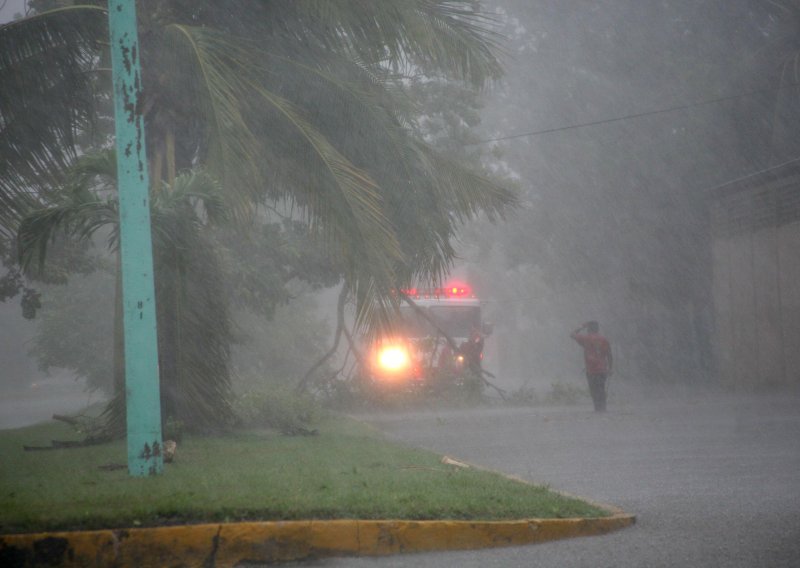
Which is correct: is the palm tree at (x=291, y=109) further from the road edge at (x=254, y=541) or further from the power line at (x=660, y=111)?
the power line at (x=660, y=111)

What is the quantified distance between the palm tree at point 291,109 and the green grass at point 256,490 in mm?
2217

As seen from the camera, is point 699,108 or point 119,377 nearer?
point 119,377

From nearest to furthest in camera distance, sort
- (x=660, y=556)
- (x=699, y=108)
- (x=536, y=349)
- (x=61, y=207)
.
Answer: (x=660, y=556), (x=61, y=207), (x=699, y=108), (x=536, y=349)

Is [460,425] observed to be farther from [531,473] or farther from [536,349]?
[536,349]

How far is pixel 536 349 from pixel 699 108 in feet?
73.7

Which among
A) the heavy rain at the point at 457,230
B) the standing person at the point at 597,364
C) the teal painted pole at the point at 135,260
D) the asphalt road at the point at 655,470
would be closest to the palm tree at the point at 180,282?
the heavy rain at the point at 457,230

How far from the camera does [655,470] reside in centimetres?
829

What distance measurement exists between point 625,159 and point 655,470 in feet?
55.9

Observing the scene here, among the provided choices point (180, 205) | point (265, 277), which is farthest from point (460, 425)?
point (180, 205)

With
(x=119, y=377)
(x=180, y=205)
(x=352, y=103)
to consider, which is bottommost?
(x=119, y=377)

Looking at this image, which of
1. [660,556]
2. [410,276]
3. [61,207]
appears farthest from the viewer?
[410,276]

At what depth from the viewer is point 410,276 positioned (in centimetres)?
1156

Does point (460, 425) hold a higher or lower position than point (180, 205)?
lower

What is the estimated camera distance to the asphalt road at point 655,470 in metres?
5.13
